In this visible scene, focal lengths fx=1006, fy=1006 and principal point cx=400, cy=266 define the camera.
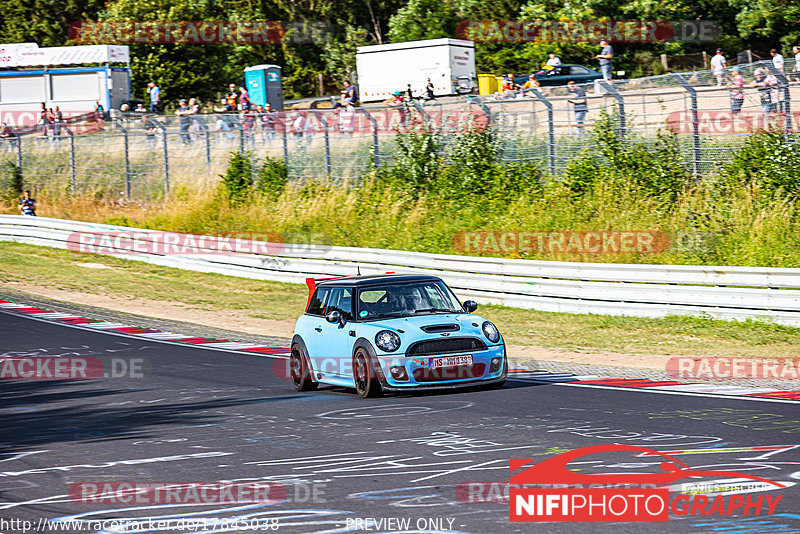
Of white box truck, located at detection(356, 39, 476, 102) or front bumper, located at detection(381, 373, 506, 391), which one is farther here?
white box truck, located at detection(356, 39, 476, 102)

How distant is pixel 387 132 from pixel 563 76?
11709mm

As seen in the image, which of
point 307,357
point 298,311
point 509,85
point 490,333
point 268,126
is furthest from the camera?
point 509,85

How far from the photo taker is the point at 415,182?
95.6 ft

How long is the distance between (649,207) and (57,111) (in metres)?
27.8

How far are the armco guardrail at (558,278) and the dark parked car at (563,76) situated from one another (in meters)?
16.1

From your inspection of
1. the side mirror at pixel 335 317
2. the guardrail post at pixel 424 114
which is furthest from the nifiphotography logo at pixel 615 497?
the guardrail post at pixel 424 114

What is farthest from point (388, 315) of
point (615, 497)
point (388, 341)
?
point (615, 497)

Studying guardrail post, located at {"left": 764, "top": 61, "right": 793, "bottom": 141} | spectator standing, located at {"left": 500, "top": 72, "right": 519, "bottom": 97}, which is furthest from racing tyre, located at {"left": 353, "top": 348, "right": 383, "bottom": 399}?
spectator standing, located at {"left": 500, "top": 72, "right": 519, "bottom": 97}

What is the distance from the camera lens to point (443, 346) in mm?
11312

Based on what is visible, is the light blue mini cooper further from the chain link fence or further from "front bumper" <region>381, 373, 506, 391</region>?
the chain link fence

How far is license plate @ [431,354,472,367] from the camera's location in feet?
37.2

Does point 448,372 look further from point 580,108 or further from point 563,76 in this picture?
point 563,76

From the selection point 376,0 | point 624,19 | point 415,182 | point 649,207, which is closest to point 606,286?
point 649,207

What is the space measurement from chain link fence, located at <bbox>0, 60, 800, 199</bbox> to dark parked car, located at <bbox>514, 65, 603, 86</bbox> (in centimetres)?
715
